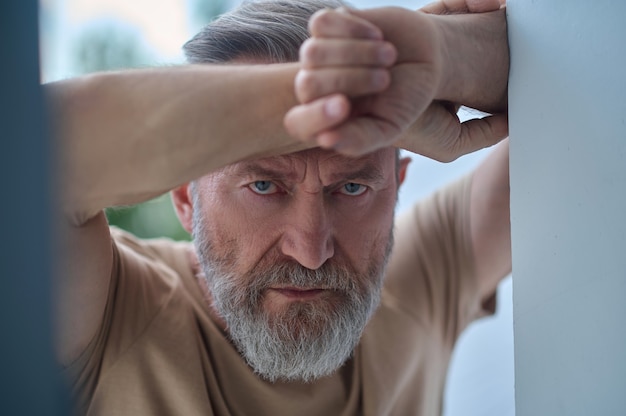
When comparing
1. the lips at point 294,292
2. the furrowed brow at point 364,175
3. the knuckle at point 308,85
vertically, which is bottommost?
the lips at point 294,292

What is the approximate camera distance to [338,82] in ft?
2.55

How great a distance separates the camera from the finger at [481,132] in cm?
121

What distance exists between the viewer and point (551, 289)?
986mm

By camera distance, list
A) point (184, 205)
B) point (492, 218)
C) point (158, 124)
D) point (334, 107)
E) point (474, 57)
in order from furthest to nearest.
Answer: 1. point (492, 218)
2. point (184, 205)
3. point (474, 57)
4. point (158, 124)
5. point (334, 107)

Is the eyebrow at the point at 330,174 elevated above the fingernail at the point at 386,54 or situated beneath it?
situated beneath

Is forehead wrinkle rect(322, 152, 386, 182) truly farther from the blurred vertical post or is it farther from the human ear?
the blurred vertical post

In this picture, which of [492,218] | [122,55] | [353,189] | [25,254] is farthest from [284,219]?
[122,55]

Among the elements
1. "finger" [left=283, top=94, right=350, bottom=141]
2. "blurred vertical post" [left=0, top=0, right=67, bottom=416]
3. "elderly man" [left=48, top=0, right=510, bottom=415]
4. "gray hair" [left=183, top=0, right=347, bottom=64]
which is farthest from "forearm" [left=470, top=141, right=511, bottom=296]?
"blurred vertical post" [left=0, top=0, right=67, bottom=416]

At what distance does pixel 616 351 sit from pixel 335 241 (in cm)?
58

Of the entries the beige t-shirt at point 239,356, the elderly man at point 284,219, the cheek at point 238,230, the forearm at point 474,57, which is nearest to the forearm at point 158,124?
the elderly man at point 284,219

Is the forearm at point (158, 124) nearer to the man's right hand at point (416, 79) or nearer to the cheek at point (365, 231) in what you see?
the man's right hand at point (416, 79)

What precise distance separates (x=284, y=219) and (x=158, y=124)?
0.45m

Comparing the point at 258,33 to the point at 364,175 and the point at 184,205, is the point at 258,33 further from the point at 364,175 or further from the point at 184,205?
the point at 184,205

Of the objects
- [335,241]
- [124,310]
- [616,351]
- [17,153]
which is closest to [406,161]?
[335,241]
